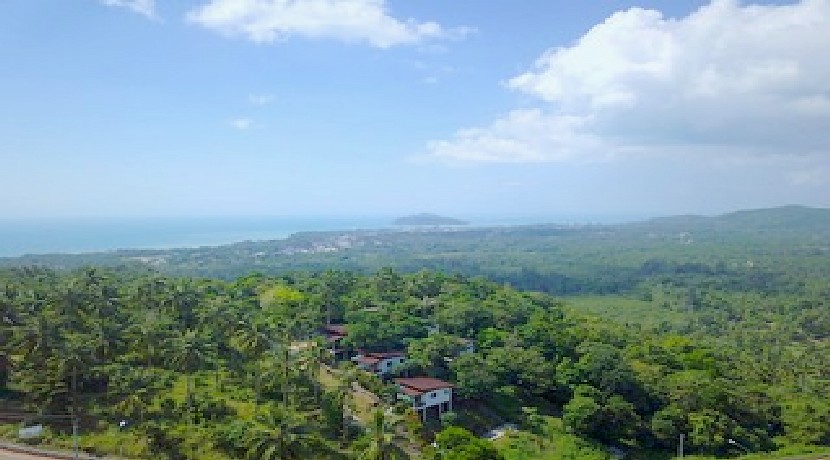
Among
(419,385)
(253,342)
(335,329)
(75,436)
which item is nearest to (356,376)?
(419,385)

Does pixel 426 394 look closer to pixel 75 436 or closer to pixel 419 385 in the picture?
pixel 419 385

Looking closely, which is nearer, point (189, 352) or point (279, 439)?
point (279, 439)

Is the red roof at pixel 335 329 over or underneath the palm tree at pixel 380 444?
over

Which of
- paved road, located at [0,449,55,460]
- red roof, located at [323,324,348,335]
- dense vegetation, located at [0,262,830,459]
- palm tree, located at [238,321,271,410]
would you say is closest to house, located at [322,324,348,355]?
red roof, located at [323,324,348,335]

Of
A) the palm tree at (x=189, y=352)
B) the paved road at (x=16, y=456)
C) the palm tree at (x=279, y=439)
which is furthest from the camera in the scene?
the palm tree at (x=189, y=352)

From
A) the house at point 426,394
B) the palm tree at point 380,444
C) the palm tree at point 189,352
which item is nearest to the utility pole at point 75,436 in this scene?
the palm tree at point 189,352

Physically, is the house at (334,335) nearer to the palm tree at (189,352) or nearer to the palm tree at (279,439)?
the palm tree at (189,352)

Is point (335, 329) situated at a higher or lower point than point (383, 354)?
higher
